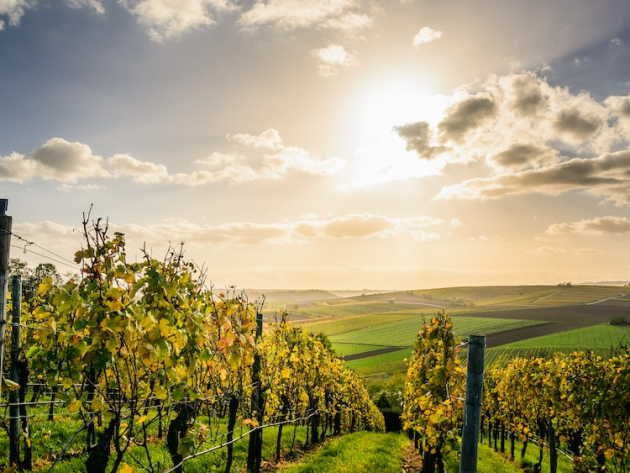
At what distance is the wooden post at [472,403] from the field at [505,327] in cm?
4190

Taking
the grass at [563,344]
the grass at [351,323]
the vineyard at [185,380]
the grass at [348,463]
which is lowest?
the grass at [351,323]

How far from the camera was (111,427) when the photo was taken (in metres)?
4.21

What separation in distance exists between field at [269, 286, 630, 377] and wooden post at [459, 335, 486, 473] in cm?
4190

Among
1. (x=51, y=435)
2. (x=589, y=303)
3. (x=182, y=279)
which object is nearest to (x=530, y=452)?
(x=51, y=435)

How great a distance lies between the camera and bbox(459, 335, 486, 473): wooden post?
14.0ft

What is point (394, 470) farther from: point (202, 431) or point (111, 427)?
point (111, 427)

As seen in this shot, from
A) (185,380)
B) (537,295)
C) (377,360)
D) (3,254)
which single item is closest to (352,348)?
(377,360)

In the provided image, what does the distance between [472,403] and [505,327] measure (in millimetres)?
106224

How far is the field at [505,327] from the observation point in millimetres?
71250

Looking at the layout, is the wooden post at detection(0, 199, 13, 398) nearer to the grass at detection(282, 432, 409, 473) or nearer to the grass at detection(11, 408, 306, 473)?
the grass at detection(11, 408, 306, 473)

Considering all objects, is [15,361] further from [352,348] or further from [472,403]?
[352,348]

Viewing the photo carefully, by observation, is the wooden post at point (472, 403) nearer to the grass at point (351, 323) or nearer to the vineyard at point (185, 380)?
Result: the vineyard at point (185, 380)

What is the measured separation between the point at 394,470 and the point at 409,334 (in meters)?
90.0

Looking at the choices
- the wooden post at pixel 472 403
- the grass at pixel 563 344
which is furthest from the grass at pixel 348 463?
the grass at pixel 563 344
